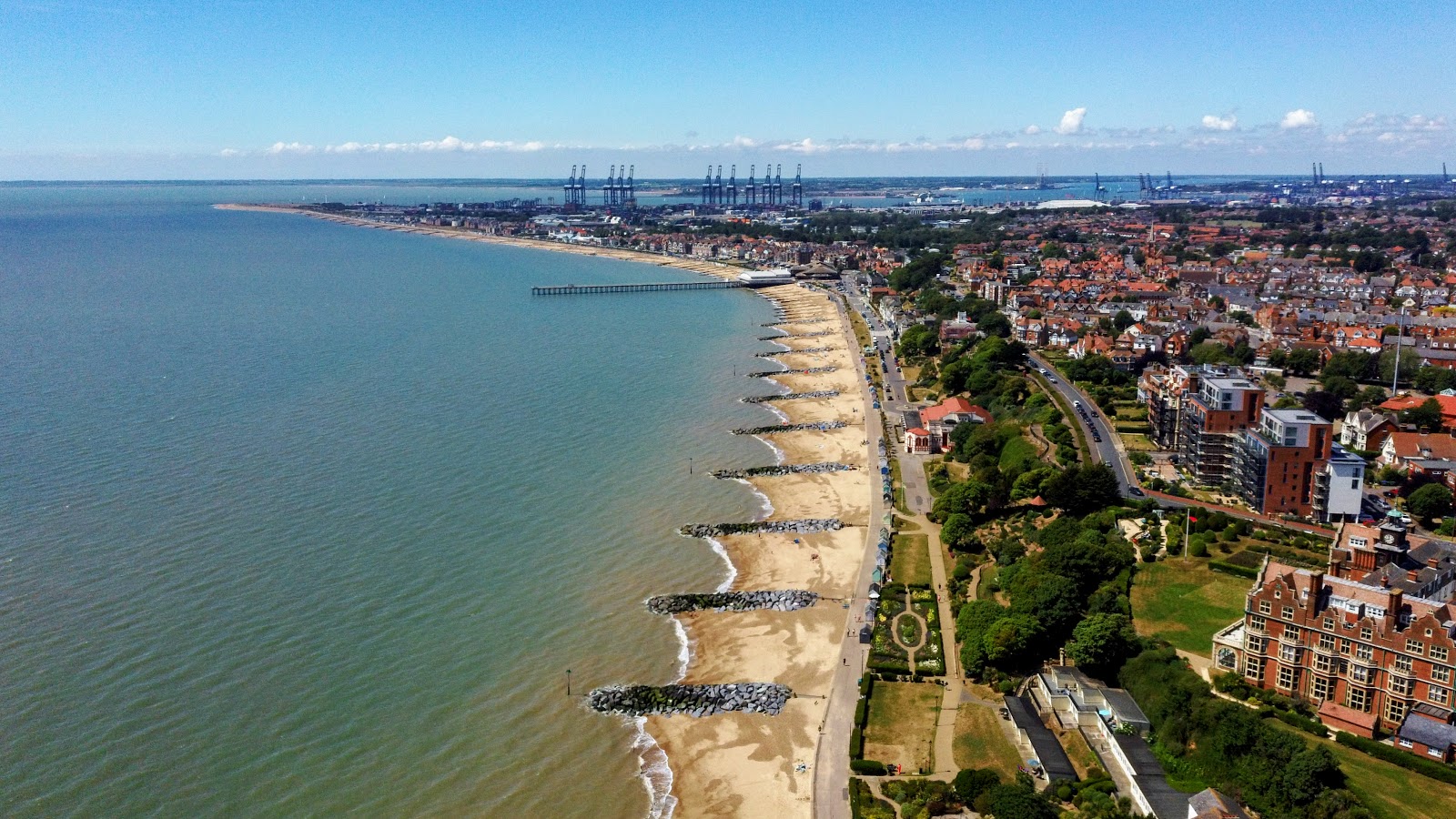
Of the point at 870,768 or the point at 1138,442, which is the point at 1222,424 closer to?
the point at 1138,442

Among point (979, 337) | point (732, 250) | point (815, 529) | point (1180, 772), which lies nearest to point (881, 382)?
point (979, 337)

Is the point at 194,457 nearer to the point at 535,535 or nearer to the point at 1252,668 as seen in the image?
the point at 535,535

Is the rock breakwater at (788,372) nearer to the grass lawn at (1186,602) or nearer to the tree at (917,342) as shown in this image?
the tree at (917,342)

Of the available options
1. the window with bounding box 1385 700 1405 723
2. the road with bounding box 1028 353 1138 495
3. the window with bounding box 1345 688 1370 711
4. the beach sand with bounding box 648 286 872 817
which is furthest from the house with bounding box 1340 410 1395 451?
the window with bounding box 1385 700 1405 723

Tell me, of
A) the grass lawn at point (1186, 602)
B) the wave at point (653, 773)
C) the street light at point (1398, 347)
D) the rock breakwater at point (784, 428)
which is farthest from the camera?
the street light at point (1398, 347)

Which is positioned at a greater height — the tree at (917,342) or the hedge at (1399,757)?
the tree at (917,342)

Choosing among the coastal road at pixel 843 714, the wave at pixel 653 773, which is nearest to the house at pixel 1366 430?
the coastal road at pixel 843 714

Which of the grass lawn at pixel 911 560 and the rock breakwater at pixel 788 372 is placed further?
the rock breakwater at pixel 788 372
